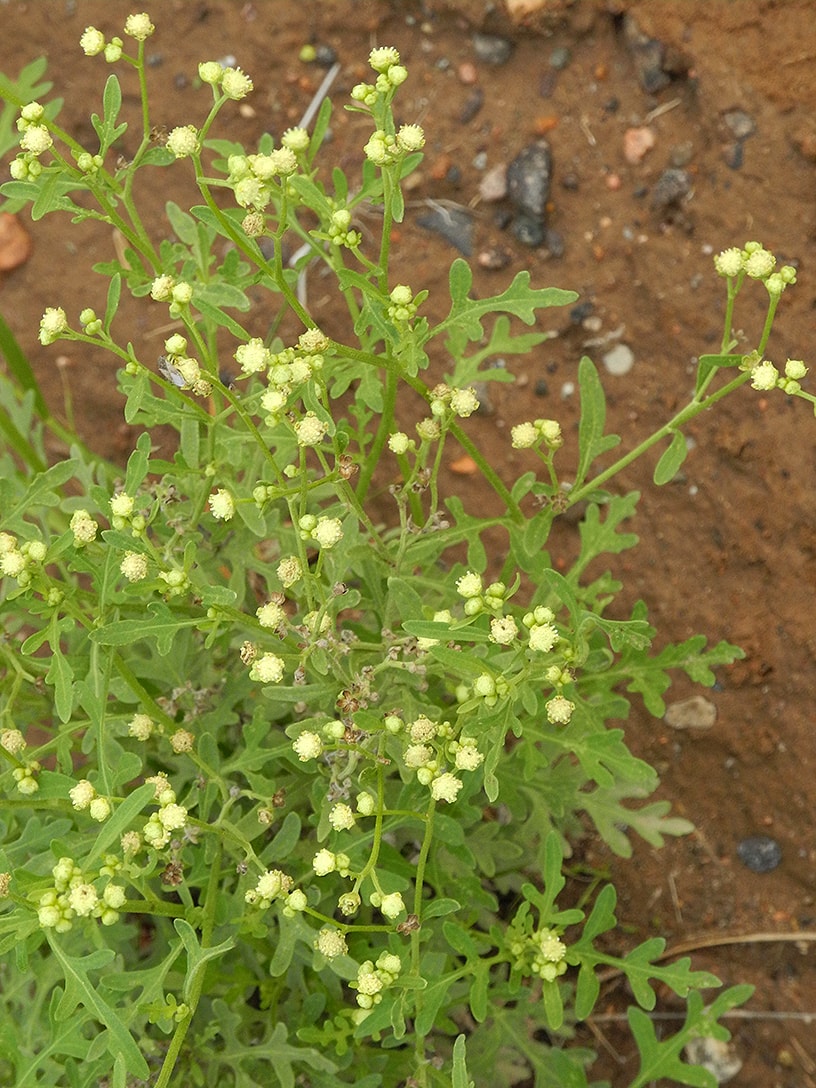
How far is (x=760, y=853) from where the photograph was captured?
15.2 feet

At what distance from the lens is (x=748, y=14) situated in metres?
4.76

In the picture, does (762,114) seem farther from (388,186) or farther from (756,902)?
(756,902)

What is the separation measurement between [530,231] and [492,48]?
2.96ft

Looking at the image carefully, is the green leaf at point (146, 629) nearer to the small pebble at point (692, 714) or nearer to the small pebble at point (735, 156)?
the small pebble at point (692, 714)

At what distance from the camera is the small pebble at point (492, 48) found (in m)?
5.31

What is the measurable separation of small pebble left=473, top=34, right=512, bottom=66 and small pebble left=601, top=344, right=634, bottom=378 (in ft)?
4.87

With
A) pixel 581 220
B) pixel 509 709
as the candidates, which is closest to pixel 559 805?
A: pixel 509 709

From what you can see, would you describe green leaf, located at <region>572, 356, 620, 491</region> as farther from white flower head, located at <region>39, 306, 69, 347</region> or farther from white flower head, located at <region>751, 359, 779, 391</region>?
white flower head, located at <region>39, 306, 69, 347</region>

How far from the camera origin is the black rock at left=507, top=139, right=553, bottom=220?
5.14 meters

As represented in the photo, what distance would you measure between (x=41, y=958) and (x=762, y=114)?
4180 mm

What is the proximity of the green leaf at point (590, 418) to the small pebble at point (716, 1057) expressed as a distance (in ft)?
8.01

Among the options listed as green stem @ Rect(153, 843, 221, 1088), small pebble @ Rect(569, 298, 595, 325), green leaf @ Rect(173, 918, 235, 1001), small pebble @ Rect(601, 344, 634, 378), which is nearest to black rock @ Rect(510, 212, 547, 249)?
small pebble @ Rect(569, 298, 595, 325)

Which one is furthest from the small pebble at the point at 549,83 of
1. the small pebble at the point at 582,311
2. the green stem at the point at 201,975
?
the green stem at the point at 201,975

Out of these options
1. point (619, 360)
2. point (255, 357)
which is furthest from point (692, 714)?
point (255, 357)
